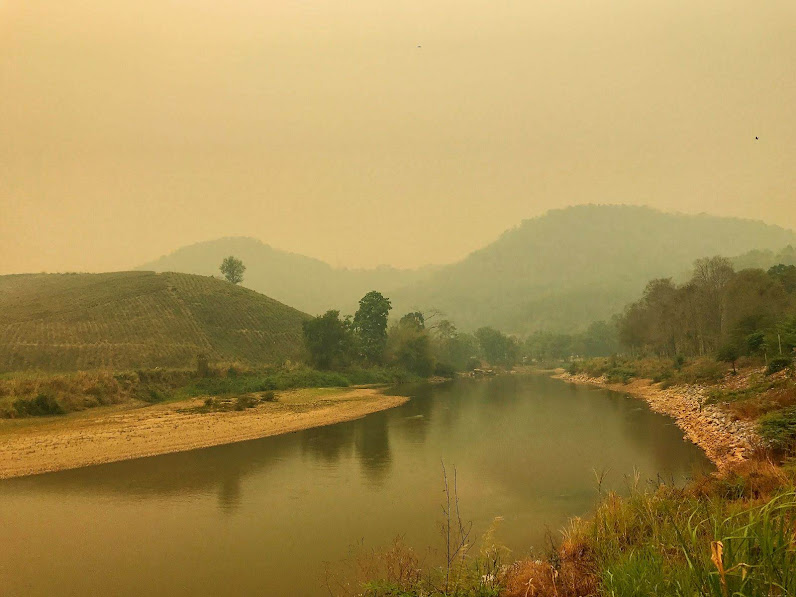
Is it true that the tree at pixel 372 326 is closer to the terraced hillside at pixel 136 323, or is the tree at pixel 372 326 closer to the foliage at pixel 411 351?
the foliage at pixel 411 351

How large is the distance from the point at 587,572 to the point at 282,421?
1193 inches

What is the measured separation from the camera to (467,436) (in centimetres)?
2952

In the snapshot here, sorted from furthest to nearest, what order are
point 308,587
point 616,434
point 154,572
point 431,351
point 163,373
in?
point 431,351 → point 163,373 → point 616,434 → point 154,572 → point 308,587

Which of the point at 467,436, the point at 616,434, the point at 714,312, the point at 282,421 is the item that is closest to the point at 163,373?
the point at 282,421

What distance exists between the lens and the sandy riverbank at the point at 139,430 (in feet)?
77.2

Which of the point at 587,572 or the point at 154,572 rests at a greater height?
the point at 587,572

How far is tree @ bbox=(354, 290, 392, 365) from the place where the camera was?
81188mm

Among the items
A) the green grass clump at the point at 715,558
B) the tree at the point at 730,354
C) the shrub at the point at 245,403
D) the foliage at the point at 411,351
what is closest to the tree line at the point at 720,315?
the tree at the point at 730,354

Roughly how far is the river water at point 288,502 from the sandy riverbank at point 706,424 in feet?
3.08

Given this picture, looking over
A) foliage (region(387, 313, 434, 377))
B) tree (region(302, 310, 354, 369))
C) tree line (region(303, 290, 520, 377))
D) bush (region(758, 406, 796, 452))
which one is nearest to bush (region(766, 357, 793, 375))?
bush (region(758, 406, 796, 452))

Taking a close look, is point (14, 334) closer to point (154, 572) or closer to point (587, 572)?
point (154, 572)

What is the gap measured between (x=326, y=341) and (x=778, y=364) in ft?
177

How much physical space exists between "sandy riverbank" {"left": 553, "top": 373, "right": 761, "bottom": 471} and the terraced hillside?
5119 centimetres

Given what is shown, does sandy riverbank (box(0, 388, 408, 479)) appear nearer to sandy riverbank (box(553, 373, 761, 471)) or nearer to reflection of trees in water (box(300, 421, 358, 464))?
reflection of trees in water (box(300, 421, 358, 464))
